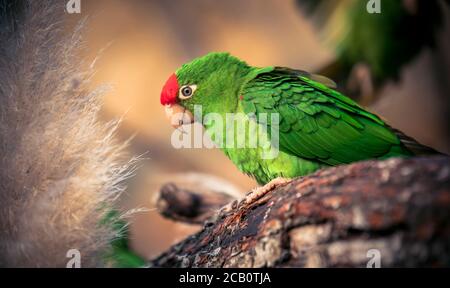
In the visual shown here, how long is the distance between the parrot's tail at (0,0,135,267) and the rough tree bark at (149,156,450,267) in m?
0.58

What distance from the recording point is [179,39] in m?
6.34

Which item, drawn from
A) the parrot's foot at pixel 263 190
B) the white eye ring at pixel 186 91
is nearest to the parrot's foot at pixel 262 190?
the parrot's foot at pixel 263 190

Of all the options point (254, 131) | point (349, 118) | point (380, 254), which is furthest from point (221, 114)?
point (380, 254)

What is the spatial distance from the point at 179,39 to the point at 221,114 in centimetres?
428

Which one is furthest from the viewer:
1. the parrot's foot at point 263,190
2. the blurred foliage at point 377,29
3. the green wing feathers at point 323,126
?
the blurred foliage at point 377,29

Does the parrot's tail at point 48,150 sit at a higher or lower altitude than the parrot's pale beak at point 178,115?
lower

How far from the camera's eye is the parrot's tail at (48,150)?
5.09ft

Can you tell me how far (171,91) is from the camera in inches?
96.7

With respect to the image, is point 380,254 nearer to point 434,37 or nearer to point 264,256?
point 264,256

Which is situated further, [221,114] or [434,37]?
[434,37]
